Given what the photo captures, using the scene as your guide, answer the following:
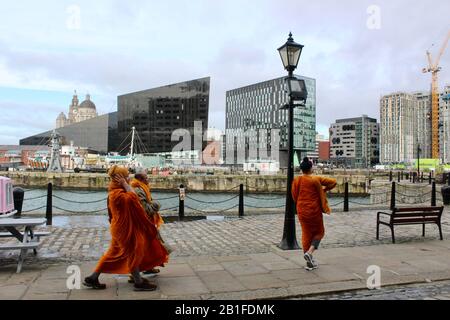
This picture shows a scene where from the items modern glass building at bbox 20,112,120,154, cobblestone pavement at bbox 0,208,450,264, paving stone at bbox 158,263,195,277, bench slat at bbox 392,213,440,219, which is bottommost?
cobblestone pavement at bbox 0,208,450,264

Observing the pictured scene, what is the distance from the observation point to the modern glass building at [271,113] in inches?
4727

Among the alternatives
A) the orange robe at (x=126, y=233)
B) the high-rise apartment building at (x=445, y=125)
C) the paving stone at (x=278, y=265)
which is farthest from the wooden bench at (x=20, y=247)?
the high-rise apartment building at (x=445, y=125)

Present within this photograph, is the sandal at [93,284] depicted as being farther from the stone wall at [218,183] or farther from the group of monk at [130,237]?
the stone wall at [218,183]

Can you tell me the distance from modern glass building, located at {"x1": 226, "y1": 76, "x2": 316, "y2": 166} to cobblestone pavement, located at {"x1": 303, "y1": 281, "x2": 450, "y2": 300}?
10991 cm

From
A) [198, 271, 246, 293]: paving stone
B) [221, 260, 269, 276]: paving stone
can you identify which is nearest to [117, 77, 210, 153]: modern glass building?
[221, 260, 269, 276]: paving stone

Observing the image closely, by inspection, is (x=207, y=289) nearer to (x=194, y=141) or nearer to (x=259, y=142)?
(x=194, y=141)

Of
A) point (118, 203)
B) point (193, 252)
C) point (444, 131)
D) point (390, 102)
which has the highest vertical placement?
point (390, 102)

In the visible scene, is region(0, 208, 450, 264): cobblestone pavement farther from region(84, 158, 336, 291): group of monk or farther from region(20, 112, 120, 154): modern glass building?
region(20, 112, 120, 154): modern glass building

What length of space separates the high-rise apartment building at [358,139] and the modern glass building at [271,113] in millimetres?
26423

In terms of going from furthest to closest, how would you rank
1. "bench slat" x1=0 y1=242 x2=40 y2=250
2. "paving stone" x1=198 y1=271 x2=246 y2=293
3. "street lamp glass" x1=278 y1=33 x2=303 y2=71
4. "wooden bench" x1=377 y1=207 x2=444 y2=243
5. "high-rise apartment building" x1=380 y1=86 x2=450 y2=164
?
"high-rise apartment building" x1=380 y1=86 x2=450 y2=164 → "wooden bench" x1=377 y1=207 x2=444 y2=243 → "street lamp glass" x1=278 y1=33 x2=303 y2=71 → "bench slat" x1=0 y1=242 x2=40 y2=250 → "paving stone" x1=198 y1=271 x2=246 y2=293

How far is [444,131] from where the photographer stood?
128 metres

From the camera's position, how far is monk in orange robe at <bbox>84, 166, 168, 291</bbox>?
201 inches
